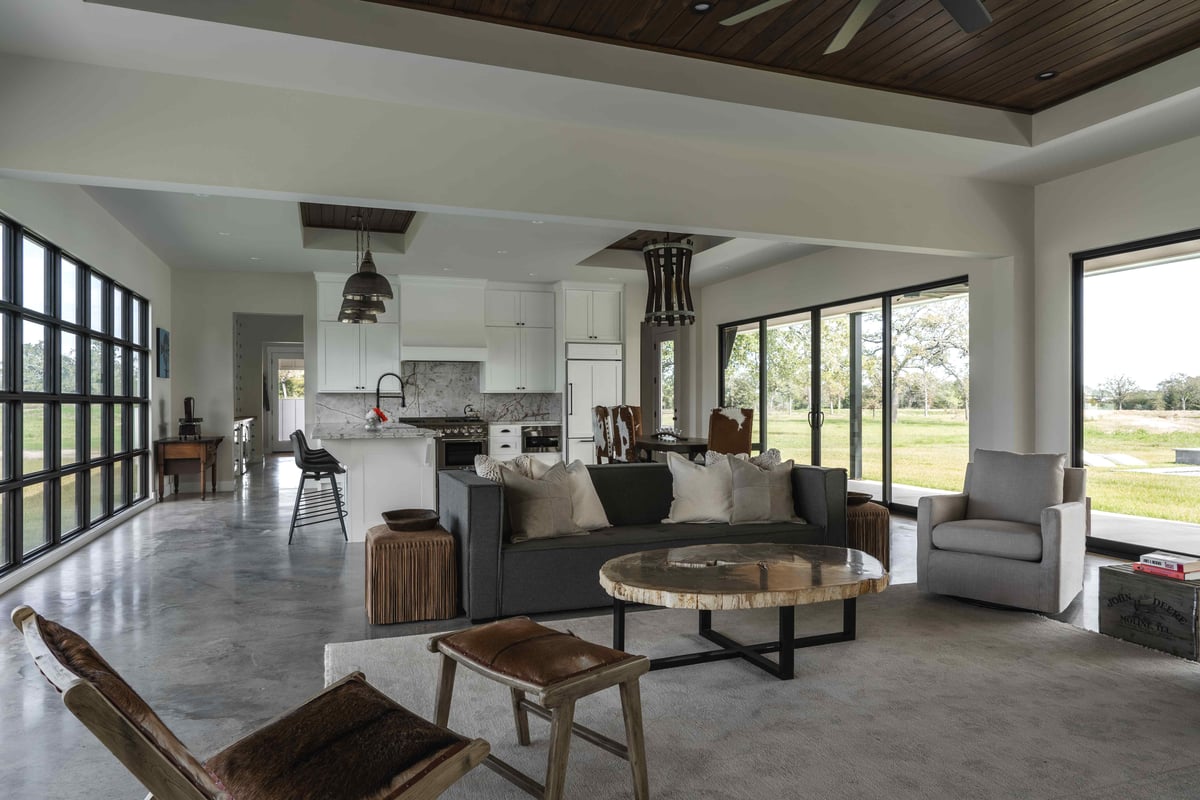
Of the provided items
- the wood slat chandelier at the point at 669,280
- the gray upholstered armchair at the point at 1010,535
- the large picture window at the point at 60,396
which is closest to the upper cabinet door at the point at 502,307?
the wood slat chandelier at the point at 669,280

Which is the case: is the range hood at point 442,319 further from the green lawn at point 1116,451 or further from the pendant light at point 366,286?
the green lawn at point 1116,451

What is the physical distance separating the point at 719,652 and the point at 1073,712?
1279 mm

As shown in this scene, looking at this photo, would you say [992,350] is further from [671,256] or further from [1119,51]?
[671,256]

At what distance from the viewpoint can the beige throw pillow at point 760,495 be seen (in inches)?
171

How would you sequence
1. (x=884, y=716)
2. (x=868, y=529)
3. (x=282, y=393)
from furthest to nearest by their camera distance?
(x=282, y=393) → (x=868, y=529) → (x=884, y=716)

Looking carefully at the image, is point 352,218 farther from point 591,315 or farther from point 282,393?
point 282,393

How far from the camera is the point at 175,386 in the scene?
910 cm

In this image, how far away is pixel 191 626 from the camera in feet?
12.3

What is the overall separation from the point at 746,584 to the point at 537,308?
290 inches

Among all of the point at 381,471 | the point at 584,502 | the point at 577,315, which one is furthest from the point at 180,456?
the point at 584,502

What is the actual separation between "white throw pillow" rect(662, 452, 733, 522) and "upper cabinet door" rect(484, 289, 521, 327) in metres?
5.46

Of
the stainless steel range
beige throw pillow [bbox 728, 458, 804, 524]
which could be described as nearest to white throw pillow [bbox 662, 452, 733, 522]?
beige throw pillow [bbox 728, 458, 804, 524]

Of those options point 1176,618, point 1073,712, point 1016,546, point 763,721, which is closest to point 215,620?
point 763,721

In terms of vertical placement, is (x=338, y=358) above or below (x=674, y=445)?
above
